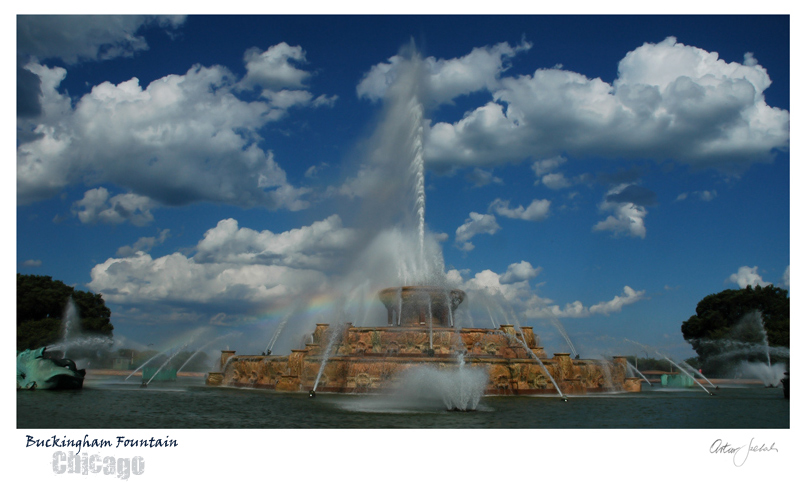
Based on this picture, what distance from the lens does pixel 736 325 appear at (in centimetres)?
5662

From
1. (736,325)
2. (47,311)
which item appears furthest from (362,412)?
(736,325)

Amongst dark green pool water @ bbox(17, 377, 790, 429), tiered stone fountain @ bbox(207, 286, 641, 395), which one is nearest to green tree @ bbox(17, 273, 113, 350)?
tiered stone fountain @ bbox(207, 286, 641, 395)

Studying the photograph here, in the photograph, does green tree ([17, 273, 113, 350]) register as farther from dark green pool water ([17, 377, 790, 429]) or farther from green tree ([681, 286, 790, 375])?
green tree ([681, 286, 790, 375])

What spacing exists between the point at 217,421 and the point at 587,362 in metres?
17.4

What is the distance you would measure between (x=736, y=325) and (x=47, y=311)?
7084cm

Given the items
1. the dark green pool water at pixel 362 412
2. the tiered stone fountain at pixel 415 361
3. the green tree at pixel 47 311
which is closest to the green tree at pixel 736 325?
the tiered stone fountain at pixel 415 361

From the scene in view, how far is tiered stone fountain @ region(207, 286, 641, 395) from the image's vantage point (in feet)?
69.5

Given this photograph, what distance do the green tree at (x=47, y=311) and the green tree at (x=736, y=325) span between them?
6276 centimetres

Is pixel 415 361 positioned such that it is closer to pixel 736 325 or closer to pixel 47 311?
pixel 47 311

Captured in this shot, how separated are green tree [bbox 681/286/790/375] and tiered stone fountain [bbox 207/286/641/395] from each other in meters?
32.0

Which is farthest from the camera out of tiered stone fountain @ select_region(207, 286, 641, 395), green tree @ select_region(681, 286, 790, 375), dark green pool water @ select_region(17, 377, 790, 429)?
green tree @ select_region(681, 286, 790, 375)

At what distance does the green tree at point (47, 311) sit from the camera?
44.9 metres

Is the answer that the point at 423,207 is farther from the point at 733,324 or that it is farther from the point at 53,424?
the point at 733,324
